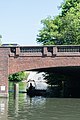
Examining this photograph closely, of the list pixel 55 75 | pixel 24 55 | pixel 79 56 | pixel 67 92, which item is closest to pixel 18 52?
pixel 24 55

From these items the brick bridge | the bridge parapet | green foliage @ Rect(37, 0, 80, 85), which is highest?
green foliage @ Rect(37, 0, 80, 85)

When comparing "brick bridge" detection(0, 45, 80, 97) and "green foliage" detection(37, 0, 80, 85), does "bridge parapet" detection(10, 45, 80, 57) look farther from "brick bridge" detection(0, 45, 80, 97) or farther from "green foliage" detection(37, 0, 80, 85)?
"green foliage" detection(37, 0, 80, 85)

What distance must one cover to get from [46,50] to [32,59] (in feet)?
4.80

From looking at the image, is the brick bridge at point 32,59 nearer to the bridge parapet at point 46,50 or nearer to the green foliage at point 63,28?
the bridge parapet at point 46,50

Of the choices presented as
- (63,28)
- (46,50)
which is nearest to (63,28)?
(63,28)

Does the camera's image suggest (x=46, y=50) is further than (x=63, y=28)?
No

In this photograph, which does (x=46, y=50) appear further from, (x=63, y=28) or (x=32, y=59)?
(x=63, y=28)

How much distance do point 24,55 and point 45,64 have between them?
79.2 inches

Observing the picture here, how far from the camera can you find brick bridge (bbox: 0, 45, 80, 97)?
36656 millimetres

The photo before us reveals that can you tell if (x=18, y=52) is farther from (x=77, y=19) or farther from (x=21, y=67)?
(x=77, y=19)

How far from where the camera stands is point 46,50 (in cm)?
3669

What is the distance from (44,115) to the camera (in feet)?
74.6

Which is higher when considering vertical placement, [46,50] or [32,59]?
[46,50]

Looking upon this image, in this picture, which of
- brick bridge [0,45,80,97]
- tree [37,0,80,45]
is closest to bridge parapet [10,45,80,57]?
brick bridge [0,45,80,97]
